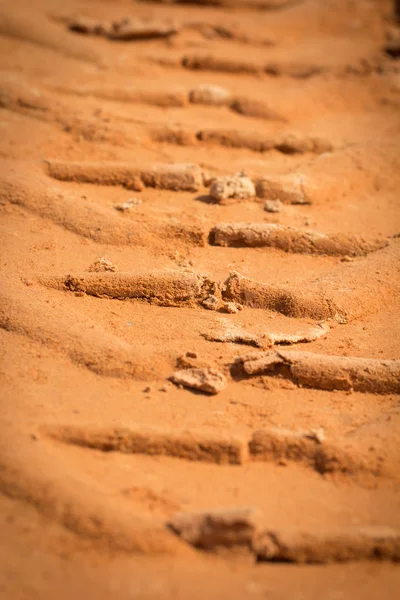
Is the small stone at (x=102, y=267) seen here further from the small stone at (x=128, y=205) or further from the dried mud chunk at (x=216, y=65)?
the dried mud chunk at (x=216, y=65)

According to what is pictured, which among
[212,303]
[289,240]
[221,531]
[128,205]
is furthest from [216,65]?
[221,531]

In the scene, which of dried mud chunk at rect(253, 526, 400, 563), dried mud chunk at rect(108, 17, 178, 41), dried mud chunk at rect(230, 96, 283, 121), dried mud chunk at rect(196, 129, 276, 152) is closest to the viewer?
dried mud chunk at rect(253, 526, 400, 563)

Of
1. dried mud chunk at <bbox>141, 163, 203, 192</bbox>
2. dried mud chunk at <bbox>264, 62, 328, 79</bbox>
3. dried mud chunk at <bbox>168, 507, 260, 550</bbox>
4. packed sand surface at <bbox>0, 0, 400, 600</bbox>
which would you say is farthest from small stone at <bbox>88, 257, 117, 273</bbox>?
dried mud chunk at <bbox>264, 62, 328, 79</bbox>

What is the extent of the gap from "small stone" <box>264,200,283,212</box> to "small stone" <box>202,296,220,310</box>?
2.63ft

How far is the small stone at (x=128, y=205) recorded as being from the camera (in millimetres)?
3049

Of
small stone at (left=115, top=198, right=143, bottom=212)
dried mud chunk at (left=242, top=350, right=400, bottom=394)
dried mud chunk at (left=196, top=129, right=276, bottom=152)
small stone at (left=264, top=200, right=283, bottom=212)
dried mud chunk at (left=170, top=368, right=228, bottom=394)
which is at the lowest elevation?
dried mud chunk at (left=170, top=368, right=228, bottom=394)

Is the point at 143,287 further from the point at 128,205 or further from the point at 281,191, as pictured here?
the point at 281,191

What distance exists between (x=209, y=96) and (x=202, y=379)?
8.04ft

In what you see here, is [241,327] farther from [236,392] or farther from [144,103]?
[144,103]

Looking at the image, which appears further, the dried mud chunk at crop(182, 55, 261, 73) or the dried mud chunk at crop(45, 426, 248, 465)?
the dried mud chunk at crop(182, 55, 261, 73)

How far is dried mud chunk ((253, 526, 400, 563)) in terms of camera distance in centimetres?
167

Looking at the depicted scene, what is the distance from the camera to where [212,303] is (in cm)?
257

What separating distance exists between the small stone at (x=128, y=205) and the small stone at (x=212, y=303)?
0.74 m

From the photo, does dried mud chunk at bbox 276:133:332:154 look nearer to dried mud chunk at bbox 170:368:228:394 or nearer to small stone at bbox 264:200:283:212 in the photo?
small stone at bbox 264:200:283:212
